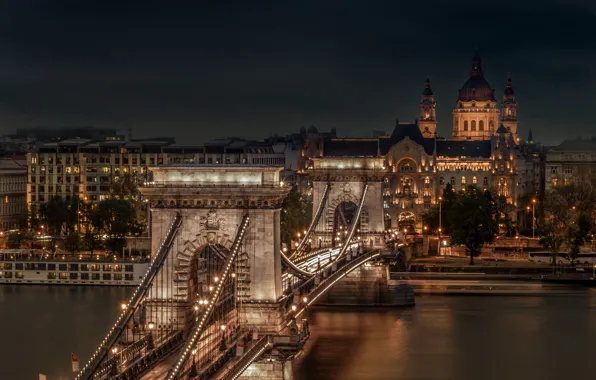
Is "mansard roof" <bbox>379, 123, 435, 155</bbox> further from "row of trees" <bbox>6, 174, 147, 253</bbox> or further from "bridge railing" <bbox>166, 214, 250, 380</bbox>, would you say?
"bridge railing" <bbox>166, 214, 250, 380</bbox>

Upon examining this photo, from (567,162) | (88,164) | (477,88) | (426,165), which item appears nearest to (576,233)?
(426,165)

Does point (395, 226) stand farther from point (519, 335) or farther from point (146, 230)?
point (519, 335)

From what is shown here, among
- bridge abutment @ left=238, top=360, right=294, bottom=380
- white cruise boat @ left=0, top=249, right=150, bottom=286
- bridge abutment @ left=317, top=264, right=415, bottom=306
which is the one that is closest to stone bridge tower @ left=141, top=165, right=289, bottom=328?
bridge abutment @ left=238, top=360, right=294, bottom=380

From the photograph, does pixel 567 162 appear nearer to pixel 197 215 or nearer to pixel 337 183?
pixel 337 183

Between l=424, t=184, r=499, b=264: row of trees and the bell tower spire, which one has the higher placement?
the bell tower spire

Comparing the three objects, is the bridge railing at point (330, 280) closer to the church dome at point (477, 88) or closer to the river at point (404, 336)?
the river at point (404, 336)
